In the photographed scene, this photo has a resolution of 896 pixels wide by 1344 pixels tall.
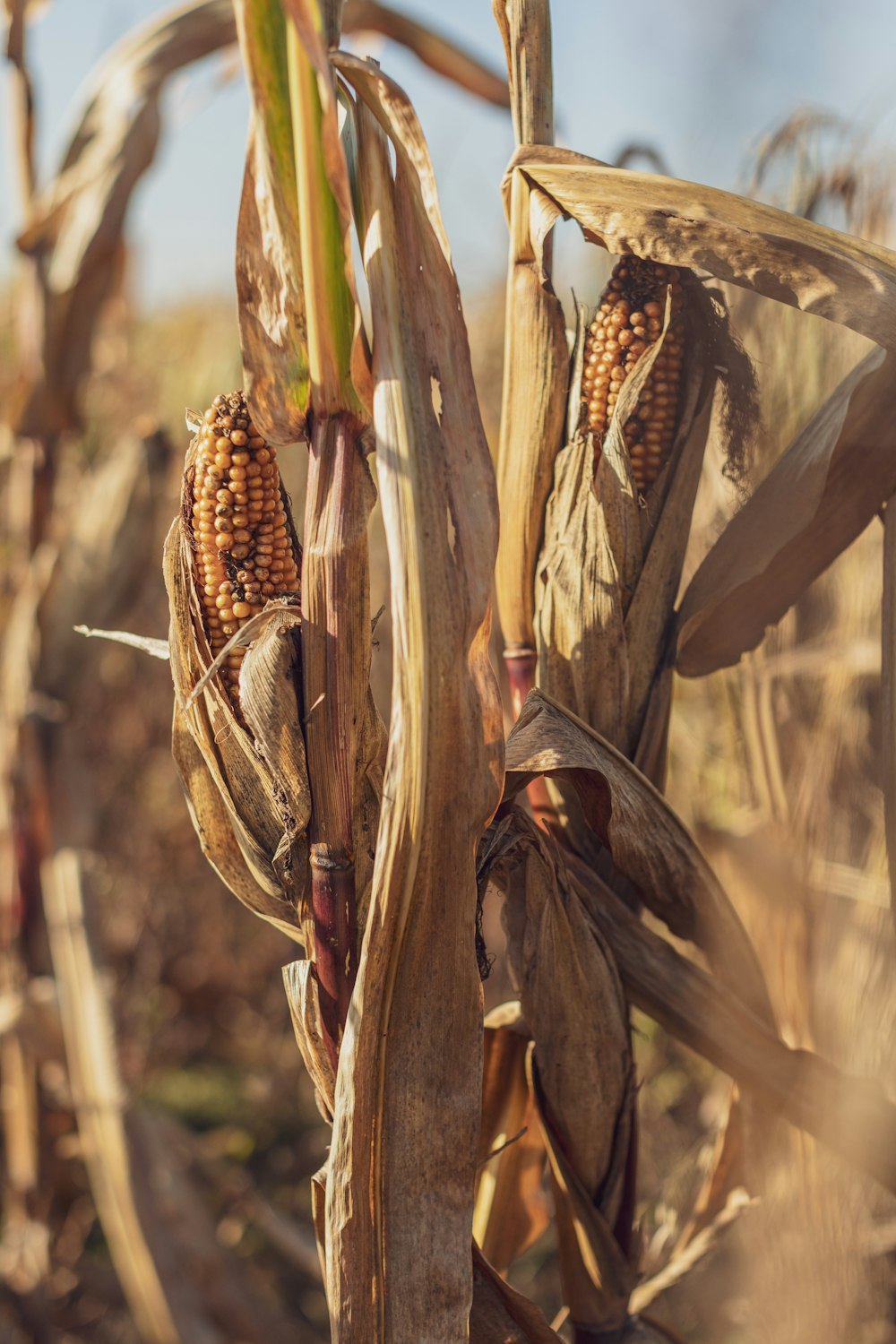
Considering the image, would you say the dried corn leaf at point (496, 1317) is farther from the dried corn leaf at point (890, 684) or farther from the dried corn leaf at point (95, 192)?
the dried corn leaf at point (95, 192)

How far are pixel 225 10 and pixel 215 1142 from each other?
1.64m

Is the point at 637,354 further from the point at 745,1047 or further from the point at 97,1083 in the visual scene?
the point at 97,1083

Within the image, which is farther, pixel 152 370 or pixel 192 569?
pixel 152 370

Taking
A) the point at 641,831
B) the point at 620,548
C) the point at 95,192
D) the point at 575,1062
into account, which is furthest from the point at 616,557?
the point at 95,192

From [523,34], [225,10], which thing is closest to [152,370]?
[225,10]

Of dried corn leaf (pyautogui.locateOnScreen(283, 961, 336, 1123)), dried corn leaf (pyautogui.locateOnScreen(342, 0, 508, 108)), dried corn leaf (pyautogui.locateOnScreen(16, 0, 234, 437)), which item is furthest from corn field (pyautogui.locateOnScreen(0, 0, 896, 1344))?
dried corn leaf (pyautogui.locateOnScreen(16, 0, 234, 437))

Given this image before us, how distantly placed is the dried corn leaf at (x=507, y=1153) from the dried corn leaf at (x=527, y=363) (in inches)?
7.1

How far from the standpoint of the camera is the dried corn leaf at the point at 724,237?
379 mm

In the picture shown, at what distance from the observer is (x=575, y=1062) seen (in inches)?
17.2

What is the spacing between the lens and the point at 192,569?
383mm

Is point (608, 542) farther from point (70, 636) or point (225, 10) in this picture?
point (225, 10)

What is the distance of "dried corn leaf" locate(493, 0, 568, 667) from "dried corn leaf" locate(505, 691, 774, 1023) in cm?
7

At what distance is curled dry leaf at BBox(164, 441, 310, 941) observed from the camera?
0.36m

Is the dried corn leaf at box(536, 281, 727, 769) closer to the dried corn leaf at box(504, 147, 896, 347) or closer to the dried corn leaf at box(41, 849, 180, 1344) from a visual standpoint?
the dried corn leaf at box(504, 147, 896, 347)
